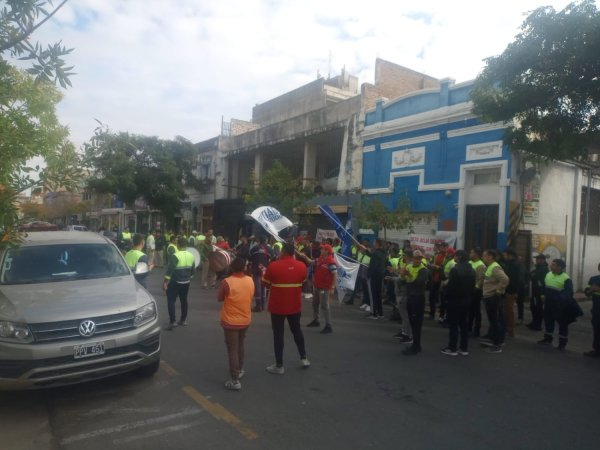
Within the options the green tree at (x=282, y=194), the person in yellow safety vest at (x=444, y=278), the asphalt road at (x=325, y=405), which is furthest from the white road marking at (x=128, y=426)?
the green tree at (x=282, y=194)

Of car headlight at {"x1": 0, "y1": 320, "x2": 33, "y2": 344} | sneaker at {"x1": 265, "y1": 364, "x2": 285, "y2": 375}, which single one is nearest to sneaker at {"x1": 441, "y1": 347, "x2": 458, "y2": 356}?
sneaker at {"x1": 265, "y1": 364, "x2": 285, "y2": 375}

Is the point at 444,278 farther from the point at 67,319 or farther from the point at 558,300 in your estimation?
the point at 67,319

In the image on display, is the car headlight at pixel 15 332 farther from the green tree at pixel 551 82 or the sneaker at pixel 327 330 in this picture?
the green tree at pixel 551 82

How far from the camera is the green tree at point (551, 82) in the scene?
8383 mm

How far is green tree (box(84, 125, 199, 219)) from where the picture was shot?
26156 mm

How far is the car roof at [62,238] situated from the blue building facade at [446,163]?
12.1 m

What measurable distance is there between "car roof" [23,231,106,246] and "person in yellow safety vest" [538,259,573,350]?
7720 millimetres

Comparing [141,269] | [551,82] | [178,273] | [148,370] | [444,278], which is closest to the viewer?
[148,370]

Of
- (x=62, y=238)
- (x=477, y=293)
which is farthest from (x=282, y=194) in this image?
(x=62, y=238)

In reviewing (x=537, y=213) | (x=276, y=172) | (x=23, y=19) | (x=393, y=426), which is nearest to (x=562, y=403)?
(x=393, y=426)

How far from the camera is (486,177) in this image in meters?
15.5

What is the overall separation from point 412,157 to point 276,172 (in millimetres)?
5713

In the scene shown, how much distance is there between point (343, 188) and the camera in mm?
20953

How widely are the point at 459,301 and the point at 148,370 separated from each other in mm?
4781
